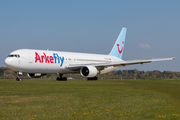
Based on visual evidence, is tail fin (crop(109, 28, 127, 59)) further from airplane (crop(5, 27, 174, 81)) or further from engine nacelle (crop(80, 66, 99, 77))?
engine nacelle (crop(80, 66, 99, 77))

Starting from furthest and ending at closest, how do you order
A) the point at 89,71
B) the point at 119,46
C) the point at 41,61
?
the point at 119,46, the point at 89,71, the point at 41,61

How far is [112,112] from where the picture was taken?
1062 cm

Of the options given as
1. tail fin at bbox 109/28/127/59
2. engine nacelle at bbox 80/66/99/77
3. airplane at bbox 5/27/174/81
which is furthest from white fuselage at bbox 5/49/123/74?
tail fin at bbox 109/28/127/59

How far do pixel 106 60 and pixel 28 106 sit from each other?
121 ft

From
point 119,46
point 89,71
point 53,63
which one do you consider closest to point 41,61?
point 53,63

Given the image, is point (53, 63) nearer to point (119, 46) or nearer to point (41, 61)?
point (41, 61)

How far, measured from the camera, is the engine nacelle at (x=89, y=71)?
36.2m

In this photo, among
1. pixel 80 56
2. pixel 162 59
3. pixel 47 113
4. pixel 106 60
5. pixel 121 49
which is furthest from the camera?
pixel 121 49

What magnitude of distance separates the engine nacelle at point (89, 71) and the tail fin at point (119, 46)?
48.3ft

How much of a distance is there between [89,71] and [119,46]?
18.4 m

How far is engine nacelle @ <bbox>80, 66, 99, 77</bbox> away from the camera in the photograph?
Result: 36.2m

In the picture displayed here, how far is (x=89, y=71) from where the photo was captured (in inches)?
1421

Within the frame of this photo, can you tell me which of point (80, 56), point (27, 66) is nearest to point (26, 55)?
point (27, 66)

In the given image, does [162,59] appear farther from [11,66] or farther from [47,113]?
[47,113]
